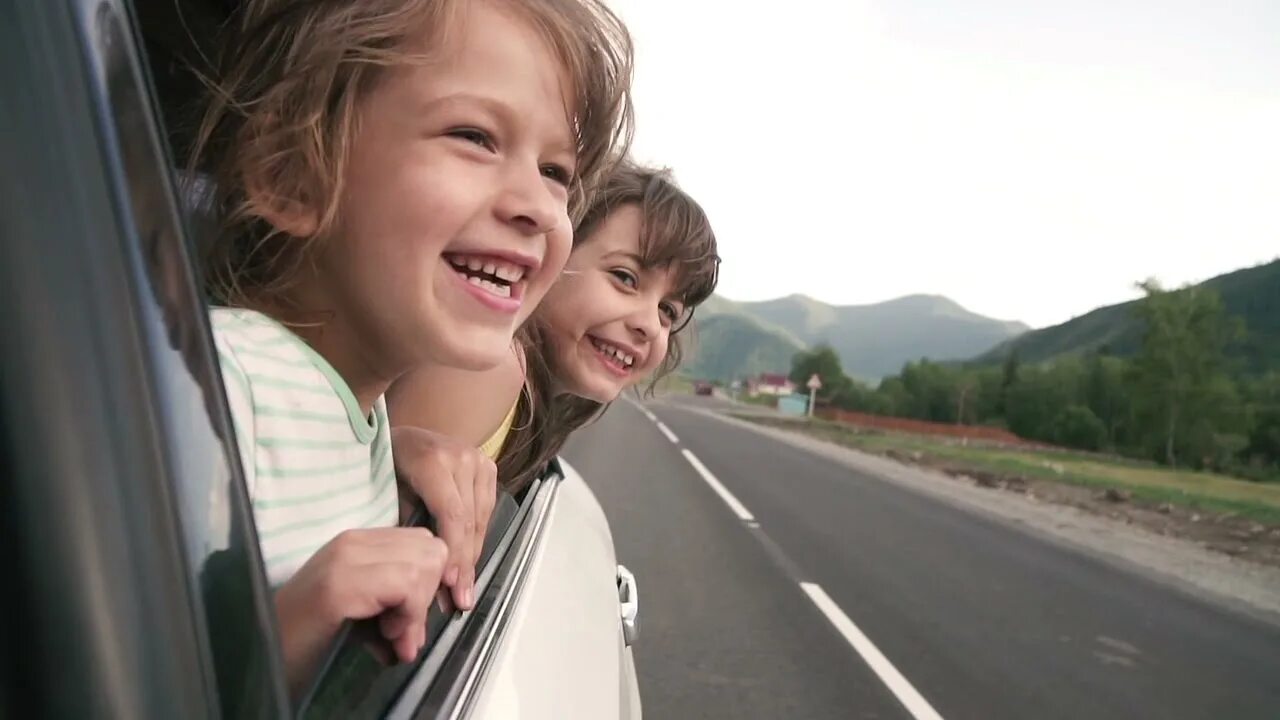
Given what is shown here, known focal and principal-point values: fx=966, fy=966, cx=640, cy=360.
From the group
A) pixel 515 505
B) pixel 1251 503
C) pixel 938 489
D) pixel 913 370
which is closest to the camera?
pixel 515 505

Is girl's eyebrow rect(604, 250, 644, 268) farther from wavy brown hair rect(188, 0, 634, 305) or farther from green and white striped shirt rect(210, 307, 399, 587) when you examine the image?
green and white striped shirt rect(210, 307, 399, 587)

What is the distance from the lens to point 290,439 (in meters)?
0.99

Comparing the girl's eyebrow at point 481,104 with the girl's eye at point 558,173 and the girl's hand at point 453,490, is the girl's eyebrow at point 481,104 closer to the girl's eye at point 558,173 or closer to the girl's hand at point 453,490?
the girl's eye at point 558,173

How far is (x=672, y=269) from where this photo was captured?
9.14ft

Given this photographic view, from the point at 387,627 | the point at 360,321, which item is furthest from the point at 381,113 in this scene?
the point at 387,627

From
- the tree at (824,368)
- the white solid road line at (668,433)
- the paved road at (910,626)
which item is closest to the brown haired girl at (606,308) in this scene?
the paved road at (910,626)

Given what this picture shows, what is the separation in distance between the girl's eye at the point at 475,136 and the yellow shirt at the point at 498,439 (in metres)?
1.06

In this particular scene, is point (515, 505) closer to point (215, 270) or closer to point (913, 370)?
point (215, 270)

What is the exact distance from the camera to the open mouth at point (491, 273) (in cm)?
132

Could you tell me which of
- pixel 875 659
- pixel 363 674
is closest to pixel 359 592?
pixel 363 674

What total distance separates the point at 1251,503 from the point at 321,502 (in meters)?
21.2

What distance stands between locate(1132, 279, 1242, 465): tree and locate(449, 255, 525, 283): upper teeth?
3423 inches

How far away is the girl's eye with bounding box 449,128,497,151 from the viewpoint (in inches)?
51.3

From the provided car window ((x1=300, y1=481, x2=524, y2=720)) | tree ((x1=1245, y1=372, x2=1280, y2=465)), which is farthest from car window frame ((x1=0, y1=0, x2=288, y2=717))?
tree ((x1=1245, y1=372, x2=1280, y2=465))
